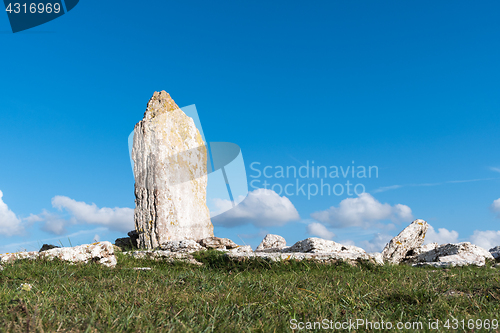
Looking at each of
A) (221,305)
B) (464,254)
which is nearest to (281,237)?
(464,254)

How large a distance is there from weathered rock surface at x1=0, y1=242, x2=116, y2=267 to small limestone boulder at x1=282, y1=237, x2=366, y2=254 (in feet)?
18.5

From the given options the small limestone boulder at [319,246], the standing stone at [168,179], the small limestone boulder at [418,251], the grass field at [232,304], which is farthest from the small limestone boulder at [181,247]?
the small limestone boulder at [418,251]

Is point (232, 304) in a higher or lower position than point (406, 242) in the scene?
lower

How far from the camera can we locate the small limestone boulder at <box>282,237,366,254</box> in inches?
424

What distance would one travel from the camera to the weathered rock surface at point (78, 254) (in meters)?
7.77

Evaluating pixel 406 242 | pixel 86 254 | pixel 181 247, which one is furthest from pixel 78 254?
pixel 406 242

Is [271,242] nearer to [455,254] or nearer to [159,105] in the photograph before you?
[455,254]

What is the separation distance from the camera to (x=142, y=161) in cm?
1703

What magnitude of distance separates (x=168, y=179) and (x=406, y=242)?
10.5 metres

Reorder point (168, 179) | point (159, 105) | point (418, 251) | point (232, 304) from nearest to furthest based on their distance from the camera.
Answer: point (232, 304)
point (418, 251)
point (168, 179)
point (159, 105)

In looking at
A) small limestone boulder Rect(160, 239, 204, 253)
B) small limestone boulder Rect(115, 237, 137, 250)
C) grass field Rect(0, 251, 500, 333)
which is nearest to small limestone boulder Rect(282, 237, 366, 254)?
small limestone boulder Rect(160, 239, 204, 253)

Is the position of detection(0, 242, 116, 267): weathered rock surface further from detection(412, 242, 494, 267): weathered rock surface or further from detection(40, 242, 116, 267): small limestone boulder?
detection(412, 242, 494, 267): weathered rock surface

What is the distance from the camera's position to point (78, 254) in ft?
26.3

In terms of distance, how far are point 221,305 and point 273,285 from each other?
141 cm
